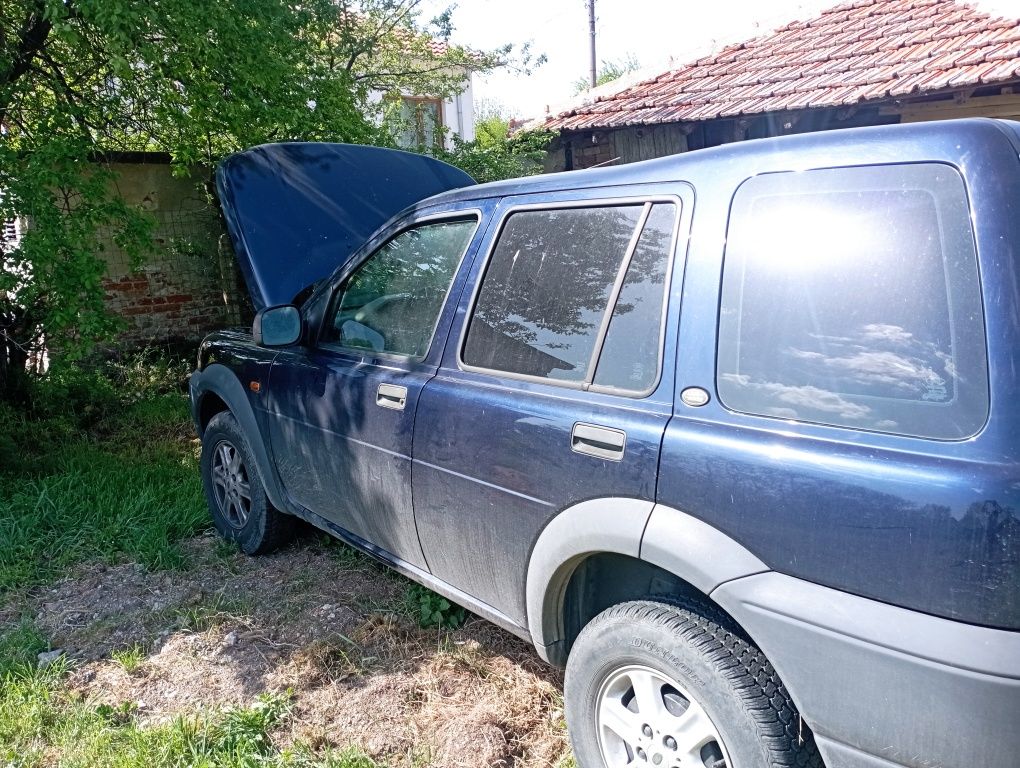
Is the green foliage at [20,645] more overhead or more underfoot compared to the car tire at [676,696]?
more underfoot

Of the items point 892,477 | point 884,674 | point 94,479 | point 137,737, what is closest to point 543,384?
point 892,477

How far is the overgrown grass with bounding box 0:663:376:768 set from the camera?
2725mm

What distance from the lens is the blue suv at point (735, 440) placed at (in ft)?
5.26

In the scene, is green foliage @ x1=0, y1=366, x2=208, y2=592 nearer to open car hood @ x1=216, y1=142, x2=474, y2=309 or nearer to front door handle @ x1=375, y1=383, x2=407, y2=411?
open car hood @ x1=216, y1=142, x2=474, y2=309

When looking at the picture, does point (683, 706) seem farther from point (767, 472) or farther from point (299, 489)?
point (299, 489)

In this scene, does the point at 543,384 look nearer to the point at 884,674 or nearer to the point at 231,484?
the point at 884,674

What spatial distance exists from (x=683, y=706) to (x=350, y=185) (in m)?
3.38

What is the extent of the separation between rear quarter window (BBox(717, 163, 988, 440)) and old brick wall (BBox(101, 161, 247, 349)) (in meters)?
7.37

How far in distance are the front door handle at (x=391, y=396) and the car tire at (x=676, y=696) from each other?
103 centimetres

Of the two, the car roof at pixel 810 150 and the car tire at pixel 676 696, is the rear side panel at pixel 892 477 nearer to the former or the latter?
the car roof at pixel 810 150

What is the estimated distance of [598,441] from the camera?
7.18ft

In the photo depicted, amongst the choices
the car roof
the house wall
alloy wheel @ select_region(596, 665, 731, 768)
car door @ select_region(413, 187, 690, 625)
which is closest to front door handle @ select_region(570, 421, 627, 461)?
car door @ select_region(413, 187, 690, 625)

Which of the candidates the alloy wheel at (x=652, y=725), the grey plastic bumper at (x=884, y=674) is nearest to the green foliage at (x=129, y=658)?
the alloy wheel at (x=652, y=725)

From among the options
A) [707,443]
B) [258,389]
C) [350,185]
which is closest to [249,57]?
[350,185]
